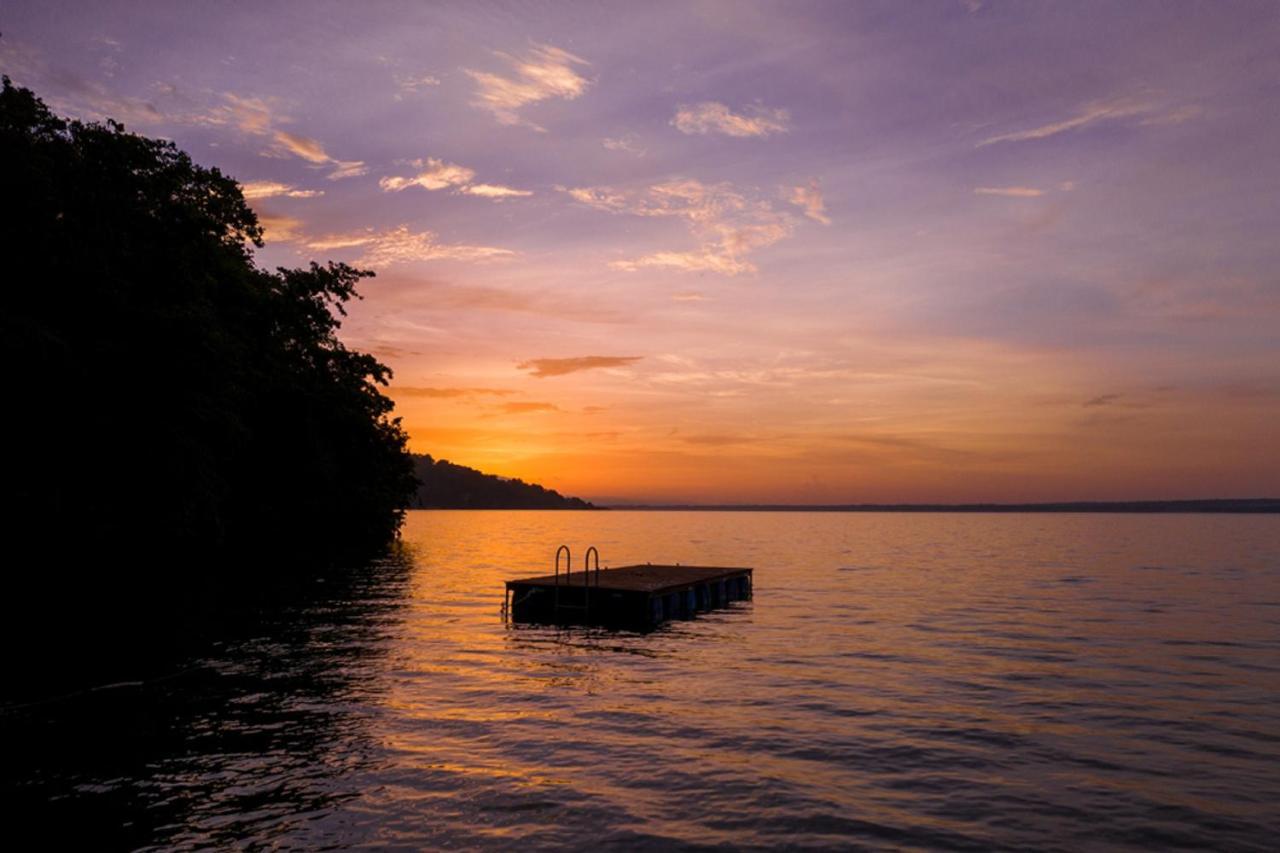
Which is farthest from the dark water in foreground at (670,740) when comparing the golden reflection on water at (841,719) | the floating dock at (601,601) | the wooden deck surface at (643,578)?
the wooden deck surface at (643,578)

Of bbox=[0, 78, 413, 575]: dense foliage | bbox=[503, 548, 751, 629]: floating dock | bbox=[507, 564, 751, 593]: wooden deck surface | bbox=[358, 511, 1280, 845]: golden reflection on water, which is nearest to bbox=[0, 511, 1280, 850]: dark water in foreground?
bbox=[358, 511, 1280, 845]: golden reflection on water

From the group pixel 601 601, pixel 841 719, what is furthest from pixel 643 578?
pixel 841 719

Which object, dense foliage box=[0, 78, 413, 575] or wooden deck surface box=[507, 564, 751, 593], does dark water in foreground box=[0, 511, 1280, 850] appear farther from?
dense foliage box=[0, 78, 413, 575]

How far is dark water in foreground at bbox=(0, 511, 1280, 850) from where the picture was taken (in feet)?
40.2

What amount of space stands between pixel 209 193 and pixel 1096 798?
55.6 metres

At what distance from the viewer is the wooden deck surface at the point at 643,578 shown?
35.9 meters

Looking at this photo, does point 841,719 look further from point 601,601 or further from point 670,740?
point 601,601

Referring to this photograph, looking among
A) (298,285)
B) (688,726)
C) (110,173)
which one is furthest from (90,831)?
(298,285)

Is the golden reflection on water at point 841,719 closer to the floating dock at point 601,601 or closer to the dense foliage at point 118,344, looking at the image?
the floating dock at point 601,601

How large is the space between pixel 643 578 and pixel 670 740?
23180 mm

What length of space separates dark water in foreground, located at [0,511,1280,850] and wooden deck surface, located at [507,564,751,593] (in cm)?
289

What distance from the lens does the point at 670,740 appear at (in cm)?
1688

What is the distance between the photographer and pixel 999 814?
12930 millimetres

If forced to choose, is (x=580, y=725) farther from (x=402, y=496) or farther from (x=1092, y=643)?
(x=402, y=496)
